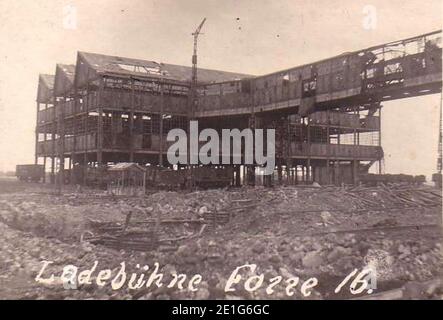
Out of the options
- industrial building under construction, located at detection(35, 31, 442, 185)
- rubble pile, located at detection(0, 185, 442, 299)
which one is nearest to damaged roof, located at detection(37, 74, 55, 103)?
industrial building under construction, located at detection(35, 31, 442, 185)

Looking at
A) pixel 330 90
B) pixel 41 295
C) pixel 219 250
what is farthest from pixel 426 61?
pixel 41 295

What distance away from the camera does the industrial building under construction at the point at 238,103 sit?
20.9m

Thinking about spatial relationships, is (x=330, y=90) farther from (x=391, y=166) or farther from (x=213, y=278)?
(x=391, y=166)

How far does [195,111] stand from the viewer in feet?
109

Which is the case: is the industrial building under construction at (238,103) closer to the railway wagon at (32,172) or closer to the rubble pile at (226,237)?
the railway wagon at (32,172)

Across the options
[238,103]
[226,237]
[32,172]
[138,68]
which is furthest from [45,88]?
[226,237]

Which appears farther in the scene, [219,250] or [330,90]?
[330,90]

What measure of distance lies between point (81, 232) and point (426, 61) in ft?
51.8

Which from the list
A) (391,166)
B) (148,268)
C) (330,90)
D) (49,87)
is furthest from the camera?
(391,166)

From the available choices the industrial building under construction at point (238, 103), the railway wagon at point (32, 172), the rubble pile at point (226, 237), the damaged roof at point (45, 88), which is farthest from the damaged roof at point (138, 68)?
the railway wagon at point (32, 172)

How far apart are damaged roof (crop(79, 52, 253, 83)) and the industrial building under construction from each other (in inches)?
3.8

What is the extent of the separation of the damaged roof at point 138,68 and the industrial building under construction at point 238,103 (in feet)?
0.31

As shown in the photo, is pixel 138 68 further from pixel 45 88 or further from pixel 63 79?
pixel 45 88
